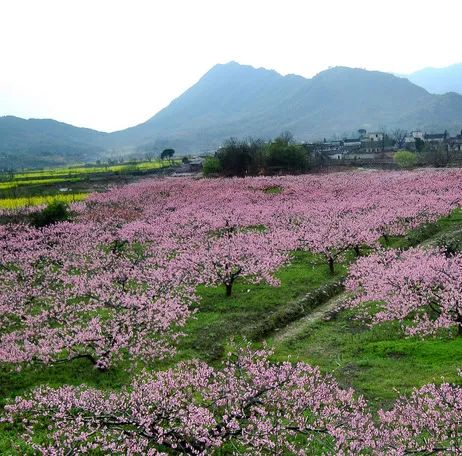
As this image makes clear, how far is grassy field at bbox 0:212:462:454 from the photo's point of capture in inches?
625

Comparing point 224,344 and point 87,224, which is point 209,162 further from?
point 224,344

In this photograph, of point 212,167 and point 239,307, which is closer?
point 239,307

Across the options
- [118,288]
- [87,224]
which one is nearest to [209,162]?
[87,224]

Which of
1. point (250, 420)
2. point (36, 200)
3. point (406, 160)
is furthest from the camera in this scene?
point (406, 160)

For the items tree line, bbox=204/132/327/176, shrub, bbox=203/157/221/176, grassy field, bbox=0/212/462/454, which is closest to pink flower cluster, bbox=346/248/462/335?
grassy field, bbox=0/212/462/454

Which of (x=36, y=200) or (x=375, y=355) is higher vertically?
(x=36, y=200)

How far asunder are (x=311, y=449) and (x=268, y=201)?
4022cm

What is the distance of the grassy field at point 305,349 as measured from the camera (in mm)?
15875

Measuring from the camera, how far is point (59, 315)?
22.1 meters

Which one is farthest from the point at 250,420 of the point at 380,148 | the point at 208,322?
the point at 380,148

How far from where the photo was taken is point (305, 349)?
19422 mm

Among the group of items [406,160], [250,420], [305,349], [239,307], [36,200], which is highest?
[406,160]

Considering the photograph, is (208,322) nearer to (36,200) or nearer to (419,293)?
(419,293)

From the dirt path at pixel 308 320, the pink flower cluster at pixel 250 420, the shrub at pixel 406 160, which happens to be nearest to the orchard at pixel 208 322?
the pink flower cluster at pixel 250 420
